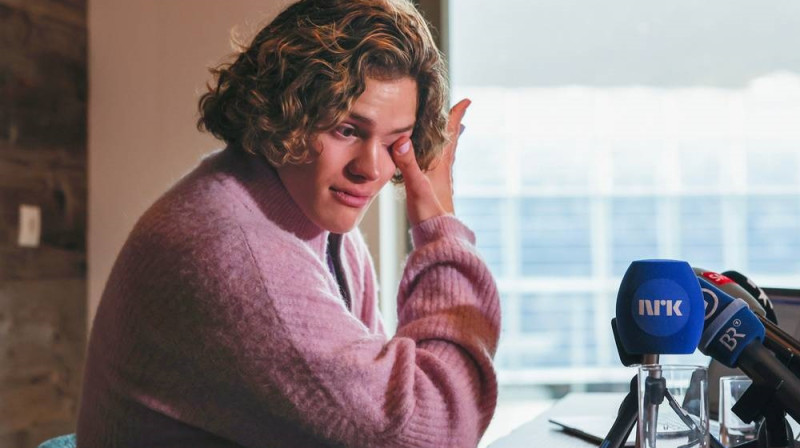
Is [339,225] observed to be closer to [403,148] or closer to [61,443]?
[403,148]

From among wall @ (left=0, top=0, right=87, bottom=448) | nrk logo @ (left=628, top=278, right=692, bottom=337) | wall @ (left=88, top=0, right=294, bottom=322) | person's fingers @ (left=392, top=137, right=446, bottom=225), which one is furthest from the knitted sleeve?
wall @ (left=88, top=0, right=294, bottom=322)

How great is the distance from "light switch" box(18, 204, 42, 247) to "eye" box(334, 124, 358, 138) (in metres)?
1.29

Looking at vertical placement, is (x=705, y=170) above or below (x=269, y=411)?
above

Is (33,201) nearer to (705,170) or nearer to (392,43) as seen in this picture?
(392,43)

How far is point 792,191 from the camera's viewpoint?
2.53 metres

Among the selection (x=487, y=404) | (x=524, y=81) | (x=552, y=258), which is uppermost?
(x=524, y=81)

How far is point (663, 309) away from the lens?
32.3 inches

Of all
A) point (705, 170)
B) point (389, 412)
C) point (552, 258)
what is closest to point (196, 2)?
point (552, 258)

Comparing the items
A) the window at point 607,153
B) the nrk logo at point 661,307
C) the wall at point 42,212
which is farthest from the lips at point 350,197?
the window at point 607,153

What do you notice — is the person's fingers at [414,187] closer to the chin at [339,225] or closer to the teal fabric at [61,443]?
the chin at [339,225]

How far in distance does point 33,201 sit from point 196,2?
0.69m

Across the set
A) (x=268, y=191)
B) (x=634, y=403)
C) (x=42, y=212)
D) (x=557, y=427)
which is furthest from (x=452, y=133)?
(x=42, y=212)

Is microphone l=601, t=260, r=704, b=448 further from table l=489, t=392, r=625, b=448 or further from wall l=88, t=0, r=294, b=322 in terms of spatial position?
wall l=88, t=0, r=294, b=322

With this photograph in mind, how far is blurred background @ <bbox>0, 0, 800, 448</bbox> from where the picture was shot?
7.90 feet
